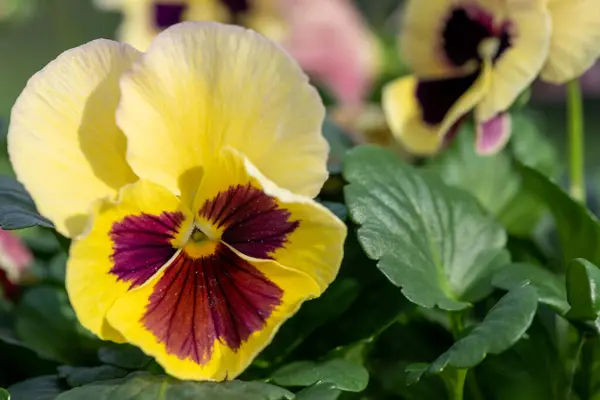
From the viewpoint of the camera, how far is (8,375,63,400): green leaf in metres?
0.66

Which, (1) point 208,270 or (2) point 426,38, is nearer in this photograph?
(1) point 208,270

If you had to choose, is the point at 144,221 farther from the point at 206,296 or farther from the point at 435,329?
the point at 435,329

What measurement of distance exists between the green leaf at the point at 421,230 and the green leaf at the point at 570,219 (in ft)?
0.17

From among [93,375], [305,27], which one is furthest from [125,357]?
[305,27]

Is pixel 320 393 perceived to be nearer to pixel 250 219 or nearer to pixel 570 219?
pixel 250 219

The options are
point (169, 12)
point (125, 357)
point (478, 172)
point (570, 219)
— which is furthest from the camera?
point (169, 12)

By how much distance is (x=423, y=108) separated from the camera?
3.25 feet

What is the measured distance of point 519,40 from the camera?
0.83 metres

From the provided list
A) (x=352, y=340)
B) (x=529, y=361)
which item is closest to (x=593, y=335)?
(x=529, y=361)

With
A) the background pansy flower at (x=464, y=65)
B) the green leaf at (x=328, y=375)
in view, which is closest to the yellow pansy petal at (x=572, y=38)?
the background pansy flower at (x=464, y=65)

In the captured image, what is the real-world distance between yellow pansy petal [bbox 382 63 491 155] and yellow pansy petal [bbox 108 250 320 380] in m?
0.35

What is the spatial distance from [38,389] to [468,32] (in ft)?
1.77

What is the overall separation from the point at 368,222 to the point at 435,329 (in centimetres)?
19

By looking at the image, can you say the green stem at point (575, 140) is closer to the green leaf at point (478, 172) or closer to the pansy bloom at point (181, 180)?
the green leaf at point (478, 172)
